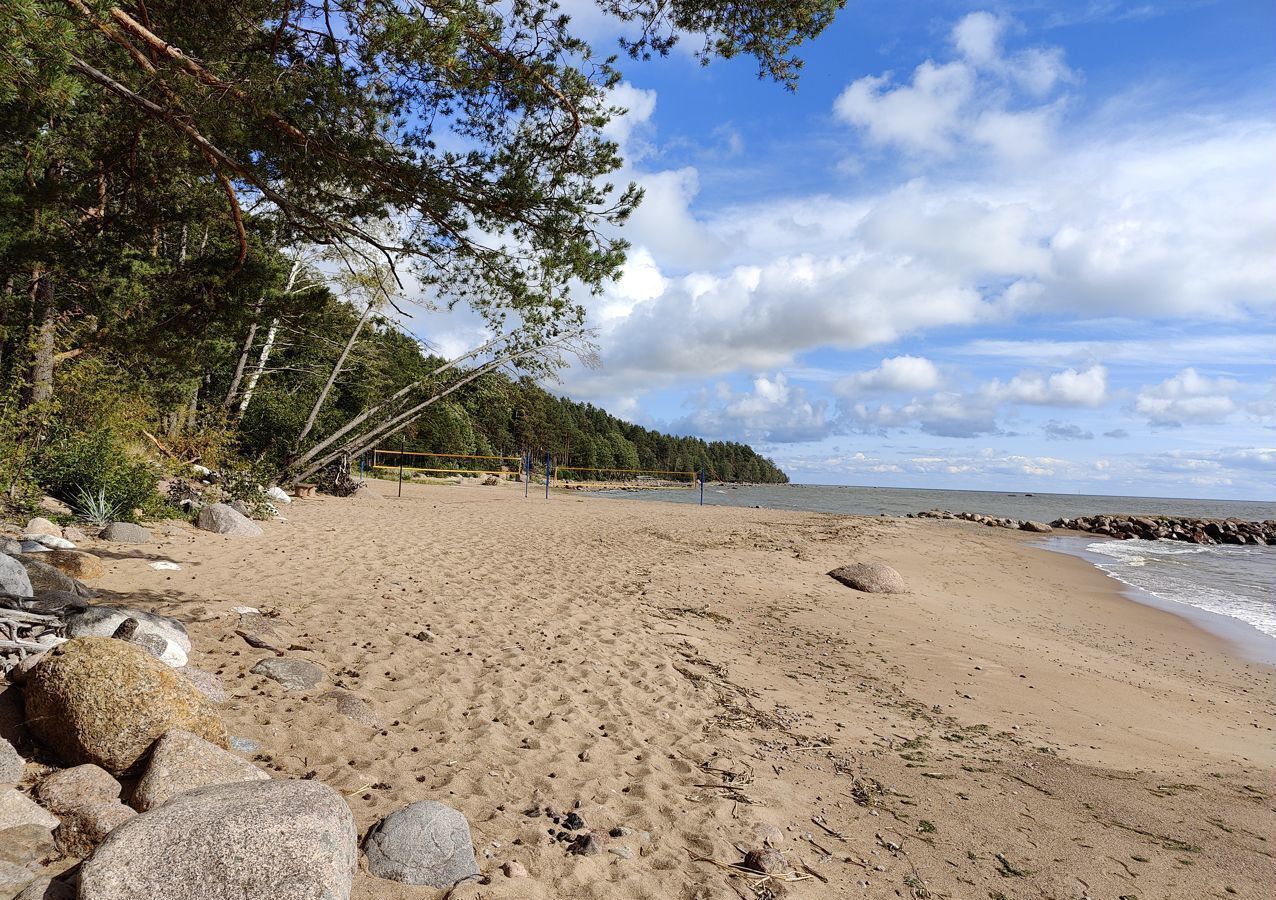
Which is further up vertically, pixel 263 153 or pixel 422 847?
pixel 263 153

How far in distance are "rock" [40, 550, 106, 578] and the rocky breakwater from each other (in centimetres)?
3596

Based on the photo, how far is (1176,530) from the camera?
33344 millimetres

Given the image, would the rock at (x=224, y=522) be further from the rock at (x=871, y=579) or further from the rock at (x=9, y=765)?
the rock at (x=871, y=579)

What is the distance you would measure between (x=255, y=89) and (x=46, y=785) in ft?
13.7

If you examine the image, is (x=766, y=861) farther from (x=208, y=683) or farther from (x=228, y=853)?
(x=208, y=683)

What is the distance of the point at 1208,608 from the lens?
1280 centimetres

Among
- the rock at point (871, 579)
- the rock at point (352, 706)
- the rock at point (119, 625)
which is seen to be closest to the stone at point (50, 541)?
the rock at point (119, 625)

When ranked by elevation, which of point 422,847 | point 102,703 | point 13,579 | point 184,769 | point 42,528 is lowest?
point 422,847

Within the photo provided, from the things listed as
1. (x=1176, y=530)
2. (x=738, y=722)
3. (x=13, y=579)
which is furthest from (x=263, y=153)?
(x=1176, y=530)

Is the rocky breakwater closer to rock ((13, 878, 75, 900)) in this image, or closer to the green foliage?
the green foliage

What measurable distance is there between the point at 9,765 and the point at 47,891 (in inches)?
38.5

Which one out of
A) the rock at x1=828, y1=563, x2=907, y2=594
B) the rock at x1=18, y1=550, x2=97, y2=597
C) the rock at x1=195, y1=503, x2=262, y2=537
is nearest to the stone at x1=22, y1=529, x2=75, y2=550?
the rock at x1=18, y1=550, x2=97, y2=597

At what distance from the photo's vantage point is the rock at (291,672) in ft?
15.8

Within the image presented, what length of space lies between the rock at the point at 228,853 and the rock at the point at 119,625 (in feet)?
6.94
